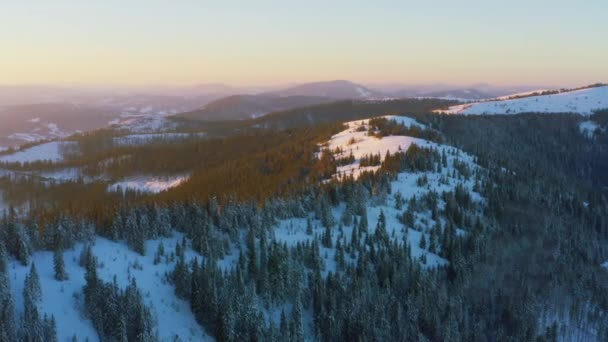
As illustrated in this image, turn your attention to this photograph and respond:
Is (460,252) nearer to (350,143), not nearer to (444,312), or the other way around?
(444,312)

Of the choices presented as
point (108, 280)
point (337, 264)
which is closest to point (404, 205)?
point (337, 264)

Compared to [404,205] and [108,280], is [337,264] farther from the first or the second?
[108,280]

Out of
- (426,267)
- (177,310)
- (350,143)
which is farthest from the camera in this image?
(350,143)

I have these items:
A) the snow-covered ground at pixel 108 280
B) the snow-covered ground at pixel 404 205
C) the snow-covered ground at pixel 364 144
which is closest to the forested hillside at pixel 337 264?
the snow-covered ground at pixel 108 280

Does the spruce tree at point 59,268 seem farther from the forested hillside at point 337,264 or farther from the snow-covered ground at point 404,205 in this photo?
the snow-covered ground at point 404,205

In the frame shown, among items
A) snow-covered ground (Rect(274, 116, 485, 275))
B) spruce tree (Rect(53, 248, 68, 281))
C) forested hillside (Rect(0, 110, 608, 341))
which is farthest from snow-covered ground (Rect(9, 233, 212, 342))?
snow-covered ground (Rect(274, 116, 485, 275))

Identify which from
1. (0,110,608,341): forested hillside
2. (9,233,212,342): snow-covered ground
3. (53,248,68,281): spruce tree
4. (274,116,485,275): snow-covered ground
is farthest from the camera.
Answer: (274,116,485,275): snow-covered ground

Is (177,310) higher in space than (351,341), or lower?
higher

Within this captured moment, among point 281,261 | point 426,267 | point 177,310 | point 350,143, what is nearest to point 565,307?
point 426,267

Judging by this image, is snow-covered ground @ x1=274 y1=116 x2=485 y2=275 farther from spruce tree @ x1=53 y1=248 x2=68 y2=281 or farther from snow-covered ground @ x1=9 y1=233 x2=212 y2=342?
spruce tree @ x1=53 y1=248 x2=68 y2=281
